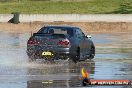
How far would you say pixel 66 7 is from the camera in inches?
3255

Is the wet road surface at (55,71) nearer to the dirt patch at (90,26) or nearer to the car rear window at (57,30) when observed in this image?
the car rear window at (57,30)

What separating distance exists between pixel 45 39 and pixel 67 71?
3.70m

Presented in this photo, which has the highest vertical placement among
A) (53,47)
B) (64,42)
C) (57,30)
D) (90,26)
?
(57,30)

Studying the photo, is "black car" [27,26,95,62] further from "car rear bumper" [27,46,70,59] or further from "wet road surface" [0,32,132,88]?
"wet road surface" [0,32,132,88]

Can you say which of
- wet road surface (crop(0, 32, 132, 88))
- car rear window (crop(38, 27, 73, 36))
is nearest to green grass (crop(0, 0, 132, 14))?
wet road surface (crop(0, 32, 132, 88))

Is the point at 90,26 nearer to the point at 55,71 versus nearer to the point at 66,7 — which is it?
the point at 66,7

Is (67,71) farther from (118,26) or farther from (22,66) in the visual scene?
(118,26)

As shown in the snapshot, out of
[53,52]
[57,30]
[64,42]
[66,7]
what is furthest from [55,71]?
[66,7]

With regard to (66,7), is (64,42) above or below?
above

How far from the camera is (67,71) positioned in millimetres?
20656

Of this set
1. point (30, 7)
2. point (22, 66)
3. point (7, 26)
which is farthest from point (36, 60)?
point (30, 7)

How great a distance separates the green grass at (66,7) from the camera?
7881 centimetres

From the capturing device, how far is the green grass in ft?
259

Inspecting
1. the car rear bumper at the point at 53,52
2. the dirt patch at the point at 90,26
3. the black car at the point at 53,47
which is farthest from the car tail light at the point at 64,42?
the dirt patch at the point at 90,26
